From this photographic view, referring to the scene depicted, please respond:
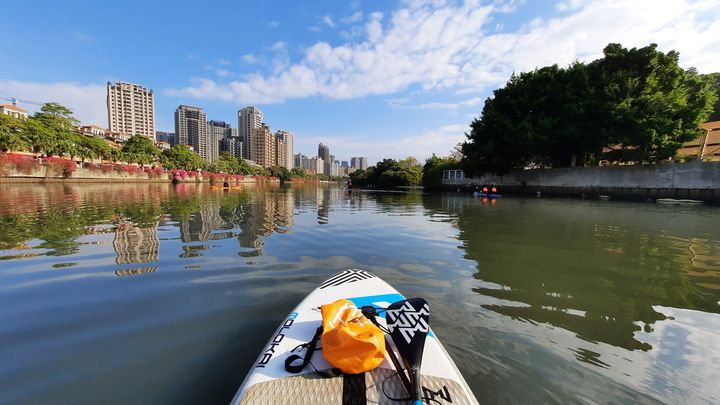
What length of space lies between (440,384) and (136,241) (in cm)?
869

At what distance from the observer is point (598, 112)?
2500cm

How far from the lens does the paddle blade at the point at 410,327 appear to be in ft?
7.33

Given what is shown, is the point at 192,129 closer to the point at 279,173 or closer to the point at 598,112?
the point at 279,173

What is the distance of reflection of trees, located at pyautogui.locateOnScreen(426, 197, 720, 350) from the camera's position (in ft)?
12.9

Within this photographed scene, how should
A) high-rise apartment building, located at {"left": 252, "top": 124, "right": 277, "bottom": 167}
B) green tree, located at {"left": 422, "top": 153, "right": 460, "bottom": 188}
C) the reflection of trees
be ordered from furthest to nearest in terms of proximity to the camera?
high-rise apartment building, located at {"left": 252, "top": 124, "right": 277, "bottom": 167} < green tree, located at {"left": 422, "top": 153, "right": 460, "bottom": 188} < the reflection of trees

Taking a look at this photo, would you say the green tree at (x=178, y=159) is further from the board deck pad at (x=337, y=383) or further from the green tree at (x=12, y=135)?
the board deck pad at (x=337, y=383)

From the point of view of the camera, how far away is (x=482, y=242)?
330 inches

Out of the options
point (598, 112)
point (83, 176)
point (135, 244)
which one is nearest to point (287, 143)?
point (83, 176)

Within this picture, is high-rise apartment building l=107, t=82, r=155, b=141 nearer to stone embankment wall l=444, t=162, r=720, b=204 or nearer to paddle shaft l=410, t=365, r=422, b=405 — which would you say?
stone embankment wall l=444, t=162, r=720, b=204


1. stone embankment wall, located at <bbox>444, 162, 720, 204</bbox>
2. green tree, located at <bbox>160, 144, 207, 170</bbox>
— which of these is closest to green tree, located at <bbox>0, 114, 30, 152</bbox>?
green tree, located at <bbox>160, 144, 207, 170</bbox>

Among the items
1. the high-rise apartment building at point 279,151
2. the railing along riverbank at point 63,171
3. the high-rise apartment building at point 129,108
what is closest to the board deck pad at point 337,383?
the railing along riverbank at point 63,171

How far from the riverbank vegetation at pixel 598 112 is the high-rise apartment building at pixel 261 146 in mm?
136111

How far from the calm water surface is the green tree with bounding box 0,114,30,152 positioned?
4046 cm

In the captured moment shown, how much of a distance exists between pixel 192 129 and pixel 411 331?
17220cm
